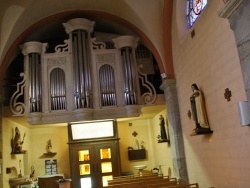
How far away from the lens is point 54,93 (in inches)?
346

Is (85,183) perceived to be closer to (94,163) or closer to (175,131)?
(94,163)

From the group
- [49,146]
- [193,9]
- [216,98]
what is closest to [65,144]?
[49,146]

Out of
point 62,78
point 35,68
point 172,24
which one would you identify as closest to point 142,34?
point 172,24

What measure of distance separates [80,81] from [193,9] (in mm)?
3660

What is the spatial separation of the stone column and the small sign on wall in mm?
5097

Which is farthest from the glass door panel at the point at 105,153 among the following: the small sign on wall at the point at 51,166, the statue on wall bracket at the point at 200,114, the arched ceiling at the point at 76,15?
the statue on wall bracket at the point at 200,114

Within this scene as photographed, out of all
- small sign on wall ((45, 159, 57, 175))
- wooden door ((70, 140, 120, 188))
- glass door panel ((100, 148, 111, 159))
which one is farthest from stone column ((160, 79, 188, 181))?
small sign on wall ((45, 159, 57, 175))

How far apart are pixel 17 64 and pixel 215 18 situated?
24.1 feet

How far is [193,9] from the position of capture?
24.0 feet

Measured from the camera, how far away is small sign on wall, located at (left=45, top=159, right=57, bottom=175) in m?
11.3

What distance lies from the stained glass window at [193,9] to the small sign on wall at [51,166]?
7.22m

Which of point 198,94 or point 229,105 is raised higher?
point 198,94

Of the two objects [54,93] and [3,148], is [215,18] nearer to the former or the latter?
[54,93]

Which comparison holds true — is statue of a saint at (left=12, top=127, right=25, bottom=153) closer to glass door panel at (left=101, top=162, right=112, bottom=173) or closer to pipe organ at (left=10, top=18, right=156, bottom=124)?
pipe organ at (left=10, top=18, right=156, bottom=124)
